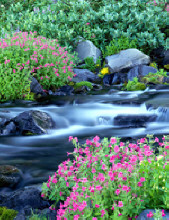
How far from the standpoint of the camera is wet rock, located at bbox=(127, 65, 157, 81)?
13.5 meters

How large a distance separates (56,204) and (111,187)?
120cm

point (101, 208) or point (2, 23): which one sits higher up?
point (2, 23)

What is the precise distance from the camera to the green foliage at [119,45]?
15859 mm

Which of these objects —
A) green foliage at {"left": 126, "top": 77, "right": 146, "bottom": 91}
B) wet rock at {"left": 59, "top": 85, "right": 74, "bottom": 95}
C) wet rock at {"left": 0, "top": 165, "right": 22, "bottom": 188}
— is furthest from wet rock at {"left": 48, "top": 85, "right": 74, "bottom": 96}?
wet rock at {"left": 0, "top": 165, "right": 22, "bottom": 188}

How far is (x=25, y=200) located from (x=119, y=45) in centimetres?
1305

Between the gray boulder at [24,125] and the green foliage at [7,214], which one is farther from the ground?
the gray boulder at [24,125]

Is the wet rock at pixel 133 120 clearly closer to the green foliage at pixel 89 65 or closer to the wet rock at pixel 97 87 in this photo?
the wet rock at pixel 97 87

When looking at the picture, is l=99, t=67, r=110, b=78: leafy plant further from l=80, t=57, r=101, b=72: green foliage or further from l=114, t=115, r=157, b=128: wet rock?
l=114, t=115, r=157, b=128: wet rock

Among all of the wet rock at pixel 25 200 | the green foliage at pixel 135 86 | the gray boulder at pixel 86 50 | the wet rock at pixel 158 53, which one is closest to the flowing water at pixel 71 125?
the green foliage at pixel 135 86

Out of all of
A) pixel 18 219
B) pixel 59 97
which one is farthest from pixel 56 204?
pixel 59 97

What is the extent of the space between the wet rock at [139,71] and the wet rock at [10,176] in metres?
9.27

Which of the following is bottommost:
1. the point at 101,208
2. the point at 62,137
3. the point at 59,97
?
the point at 101,208

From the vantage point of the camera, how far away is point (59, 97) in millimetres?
10891

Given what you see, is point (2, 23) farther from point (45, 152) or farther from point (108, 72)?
point (45, 152)
